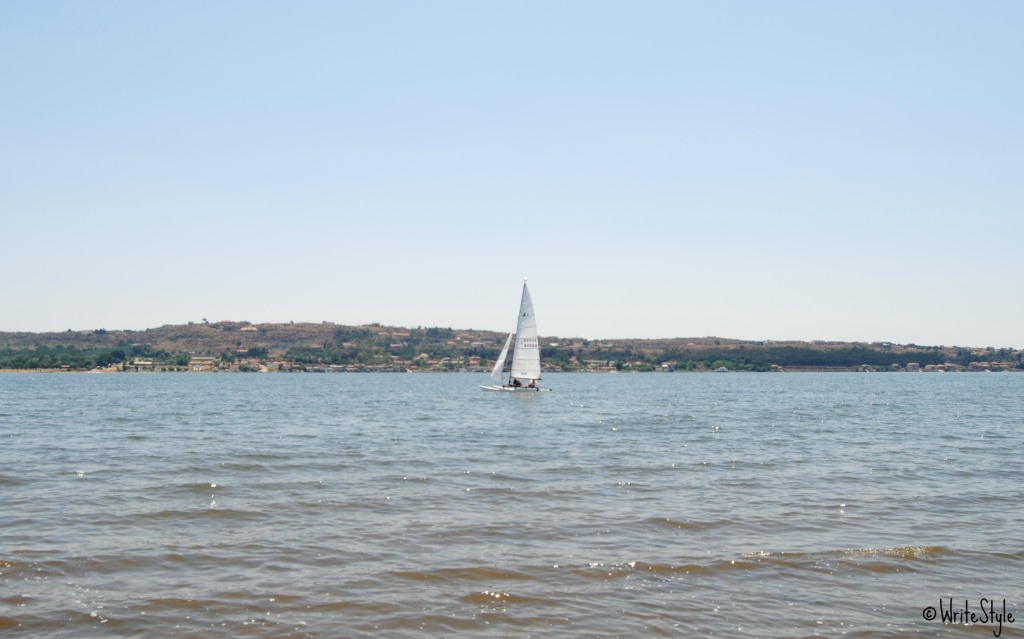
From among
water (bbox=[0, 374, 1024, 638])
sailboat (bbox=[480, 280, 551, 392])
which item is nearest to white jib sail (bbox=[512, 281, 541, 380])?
sailboat (bbox=[480, 280, 551, 392])

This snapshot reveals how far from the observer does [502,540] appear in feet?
55.2

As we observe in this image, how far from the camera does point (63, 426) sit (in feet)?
154

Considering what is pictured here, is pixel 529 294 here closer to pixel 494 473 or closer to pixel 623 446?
pixel 623 446

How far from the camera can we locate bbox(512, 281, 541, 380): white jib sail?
82.8 metres

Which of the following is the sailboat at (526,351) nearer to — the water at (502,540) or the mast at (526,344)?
the mast at (526,344)

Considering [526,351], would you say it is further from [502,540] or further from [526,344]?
[502,540]

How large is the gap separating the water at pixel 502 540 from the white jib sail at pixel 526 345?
4690 cm

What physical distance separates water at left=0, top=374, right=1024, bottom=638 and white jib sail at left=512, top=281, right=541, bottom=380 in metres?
46.9

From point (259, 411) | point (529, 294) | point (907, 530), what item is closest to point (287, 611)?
point (907, 530)

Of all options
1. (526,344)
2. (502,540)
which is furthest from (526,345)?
(502,540)

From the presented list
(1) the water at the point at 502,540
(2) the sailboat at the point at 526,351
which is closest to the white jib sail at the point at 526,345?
(2) the sailboat at the point at 526,351

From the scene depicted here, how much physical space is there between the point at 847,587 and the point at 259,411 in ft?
190

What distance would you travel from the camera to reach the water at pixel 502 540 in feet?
39.4

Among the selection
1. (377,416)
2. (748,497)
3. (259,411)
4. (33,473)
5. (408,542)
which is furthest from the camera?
(259,411)
